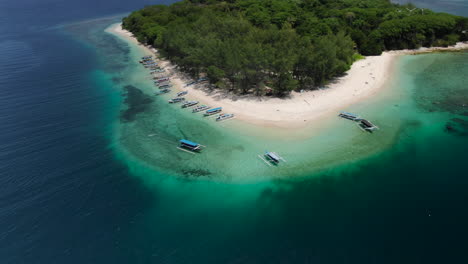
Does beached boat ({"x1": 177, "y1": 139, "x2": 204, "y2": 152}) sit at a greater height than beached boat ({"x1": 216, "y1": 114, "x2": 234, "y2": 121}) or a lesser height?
lesser

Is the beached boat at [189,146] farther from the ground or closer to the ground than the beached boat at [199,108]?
closer to the ground

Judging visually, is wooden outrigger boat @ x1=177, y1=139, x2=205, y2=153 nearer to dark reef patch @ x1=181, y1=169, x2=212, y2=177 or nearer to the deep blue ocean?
dark reef patch @ x1=181, y1=169, x2=212, y2=177

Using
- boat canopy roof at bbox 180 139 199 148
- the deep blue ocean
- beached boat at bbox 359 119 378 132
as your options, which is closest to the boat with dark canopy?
beached boat at bbox 359 119 378 132

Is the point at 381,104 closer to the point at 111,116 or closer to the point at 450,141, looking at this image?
the point at 450,141

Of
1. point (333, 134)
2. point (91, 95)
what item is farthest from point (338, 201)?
point (91, 95)

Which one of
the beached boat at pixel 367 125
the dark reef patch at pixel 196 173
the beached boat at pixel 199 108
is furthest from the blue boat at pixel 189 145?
the beached boat at pixel 367 125

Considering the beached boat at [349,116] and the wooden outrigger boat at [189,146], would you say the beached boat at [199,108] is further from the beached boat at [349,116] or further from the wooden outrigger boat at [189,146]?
the beached boat at [349,116]
